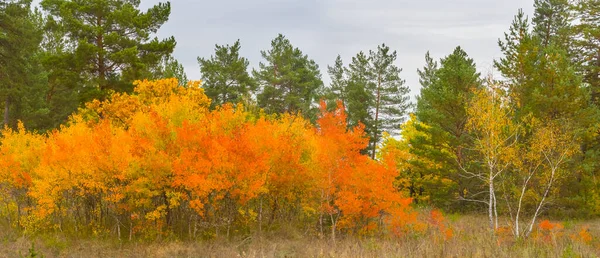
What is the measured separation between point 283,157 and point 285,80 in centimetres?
2891

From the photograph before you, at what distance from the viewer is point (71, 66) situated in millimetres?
27641

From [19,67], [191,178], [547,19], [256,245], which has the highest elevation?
[547,19]

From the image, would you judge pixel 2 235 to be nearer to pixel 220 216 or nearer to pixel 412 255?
pixel 220 216

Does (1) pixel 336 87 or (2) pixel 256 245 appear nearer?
(2) pixel 256 245

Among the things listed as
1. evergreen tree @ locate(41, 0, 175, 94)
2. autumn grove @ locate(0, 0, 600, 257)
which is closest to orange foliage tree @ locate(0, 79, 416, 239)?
autumn grove @ locate(0, 0, 600, 257)

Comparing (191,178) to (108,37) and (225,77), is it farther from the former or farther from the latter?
(225,77)

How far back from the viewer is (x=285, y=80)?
49.8 meters

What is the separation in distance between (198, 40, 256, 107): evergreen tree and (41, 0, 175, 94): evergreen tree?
15.3 metres

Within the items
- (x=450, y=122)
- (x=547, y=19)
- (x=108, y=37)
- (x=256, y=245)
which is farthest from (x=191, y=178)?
(x=547, y=19)

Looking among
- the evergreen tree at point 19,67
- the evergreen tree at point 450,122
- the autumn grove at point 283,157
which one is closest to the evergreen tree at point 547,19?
the autumn grove at point 283,157

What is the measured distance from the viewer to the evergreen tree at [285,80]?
4869 cm

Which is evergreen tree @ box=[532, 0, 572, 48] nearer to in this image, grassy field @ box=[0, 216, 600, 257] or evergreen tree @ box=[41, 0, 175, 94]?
grassy field @ box=[0, 216, 600, 257]

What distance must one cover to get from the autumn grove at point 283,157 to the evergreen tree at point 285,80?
15.6m

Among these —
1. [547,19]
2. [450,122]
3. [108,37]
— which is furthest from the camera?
[547,19]
